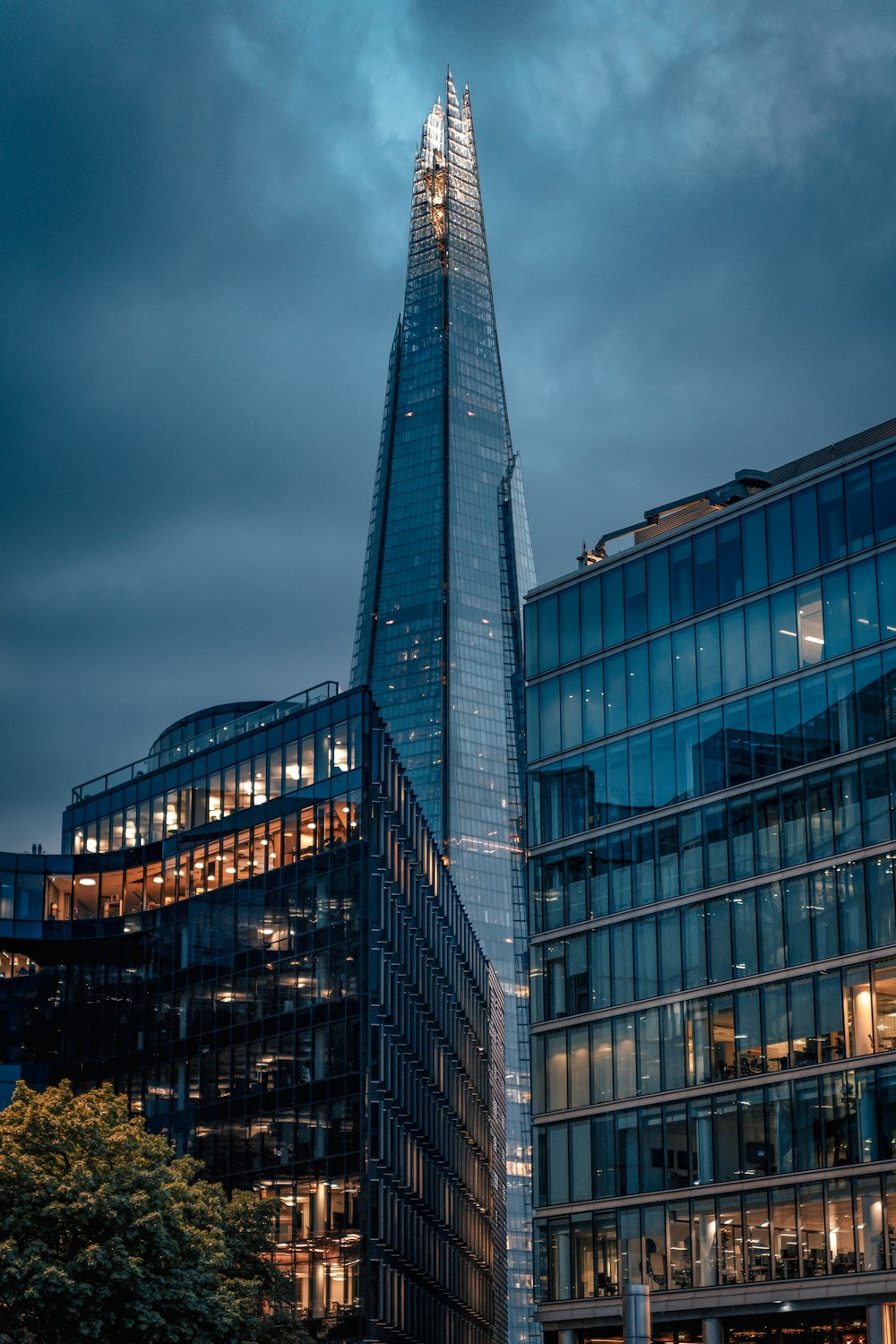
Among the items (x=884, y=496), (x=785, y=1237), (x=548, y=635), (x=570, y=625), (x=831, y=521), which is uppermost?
(x=884, y=496)

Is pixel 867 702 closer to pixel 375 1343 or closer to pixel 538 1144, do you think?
pixel 538 1144

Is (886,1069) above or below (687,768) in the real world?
below

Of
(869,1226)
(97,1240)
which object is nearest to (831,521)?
(869,1226)

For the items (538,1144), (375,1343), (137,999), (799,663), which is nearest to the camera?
(799,663)

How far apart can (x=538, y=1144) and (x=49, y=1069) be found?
142 ft

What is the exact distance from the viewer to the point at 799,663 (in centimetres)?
7969

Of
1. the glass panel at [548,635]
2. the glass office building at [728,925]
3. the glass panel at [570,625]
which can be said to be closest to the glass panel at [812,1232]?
the glass office building at [728,925]

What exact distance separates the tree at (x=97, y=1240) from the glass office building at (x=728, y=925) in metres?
18.9

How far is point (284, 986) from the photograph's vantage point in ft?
342

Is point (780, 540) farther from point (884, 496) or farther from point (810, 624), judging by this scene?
point (884, 496)

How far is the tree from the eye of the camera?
6391cm

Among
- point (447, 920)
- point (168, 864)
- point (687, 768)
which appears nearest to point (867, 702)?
point (687, 768)

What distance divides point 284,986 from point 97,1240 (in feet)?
128

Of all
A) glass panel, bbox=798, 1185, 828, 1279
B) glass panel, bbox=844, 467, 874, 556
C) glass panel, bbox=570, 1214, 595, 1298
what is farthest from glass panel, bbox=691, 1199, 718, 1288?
glass panel, bbox=844, 467, 874, 556
